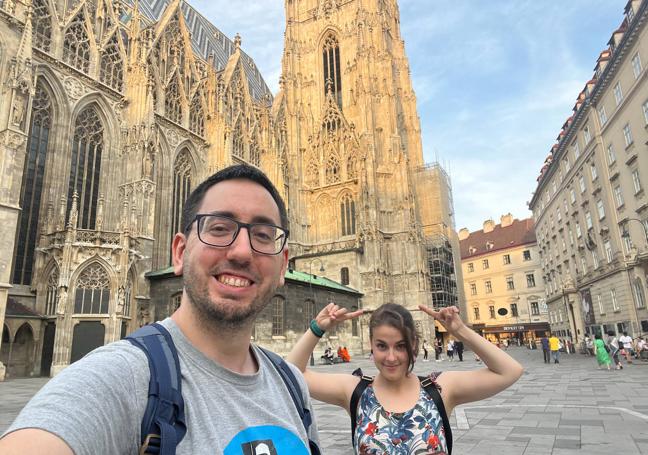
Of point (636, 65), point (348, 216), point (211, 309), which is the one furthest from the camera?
point (348, 216)

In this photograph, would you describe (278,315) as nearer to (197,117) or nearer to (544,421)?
(197,117)

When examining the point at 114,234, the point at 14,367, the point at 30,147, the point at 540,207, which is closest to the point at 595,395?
the point at 114,234

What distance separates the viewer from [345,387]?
2654 millimetres

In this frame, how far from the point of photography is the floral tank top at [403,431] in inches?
88.7

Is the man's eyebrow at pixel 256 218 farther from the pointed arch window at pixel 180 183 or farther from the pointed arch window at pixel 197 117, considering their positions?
the pointed arch window at pixel 197 117

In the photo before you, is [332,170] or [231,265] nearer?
[231,265]

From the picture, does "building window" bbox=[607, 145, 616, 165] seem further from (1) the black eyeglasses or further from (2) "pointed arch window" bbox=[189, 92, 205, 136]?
(1) the black eyeglasses

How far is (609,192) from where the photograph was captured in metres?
24.4

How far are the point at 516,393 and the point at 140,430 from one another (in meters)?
11.8

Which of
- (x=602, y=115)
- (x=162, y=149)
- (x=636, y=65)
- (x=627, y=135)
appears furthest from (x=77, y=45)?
(x=602, y=115)

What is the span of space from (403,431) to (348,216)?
3439 cm

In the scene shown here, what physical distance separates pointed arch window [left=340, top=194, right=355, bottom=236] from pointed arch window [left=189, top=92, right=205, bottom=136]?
13.8 m

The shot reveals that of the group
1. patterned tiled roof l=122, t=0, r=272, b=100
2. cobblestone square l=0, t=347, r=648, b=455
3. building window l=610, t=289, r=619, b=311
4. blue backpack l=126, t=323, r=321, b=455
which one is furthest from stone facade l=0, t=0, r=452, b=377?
blue backpack l=126, t=323, r=321, b=455

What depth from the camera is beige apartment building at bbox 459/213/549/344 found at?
49.9 m
